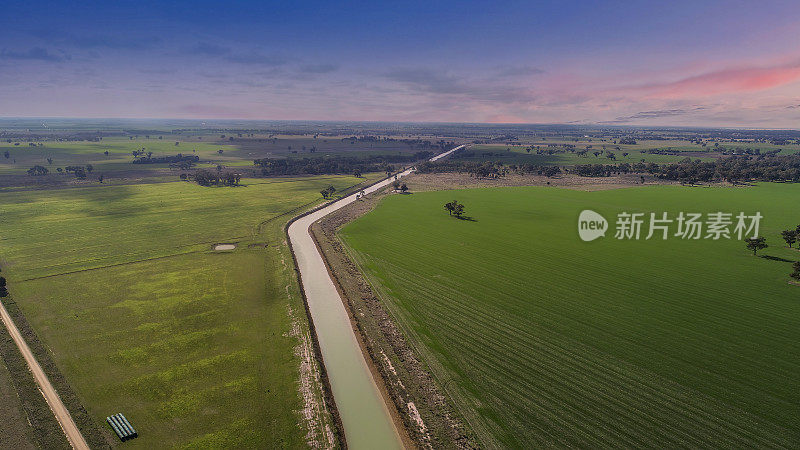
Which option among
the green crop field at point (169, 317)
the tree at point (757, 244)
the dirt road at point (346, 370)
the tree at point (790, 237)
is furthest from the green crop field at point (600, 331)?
the green crop field at point (169, 317)

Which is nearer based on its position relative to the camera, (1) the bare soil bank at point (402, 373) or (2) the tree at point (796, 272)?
(1) the bare soil bank at point (402, 373)

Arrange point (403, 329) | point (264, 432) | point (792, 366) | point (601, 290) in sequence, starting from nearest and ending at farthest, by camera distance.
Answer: point (264, 432)
point (792, 366)
point (403, 329)
point (601, 290)

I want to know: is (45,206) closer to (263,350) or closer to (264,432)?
(263,350)

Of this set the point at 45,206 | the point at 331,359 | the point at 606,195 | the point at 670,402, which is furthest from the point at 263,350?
the point at 606,195

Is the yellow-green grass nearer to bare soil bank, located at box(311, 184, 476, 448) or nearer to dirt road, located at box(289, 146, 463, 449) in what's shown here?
dirt road, located at box(289, 146, 463, 449)

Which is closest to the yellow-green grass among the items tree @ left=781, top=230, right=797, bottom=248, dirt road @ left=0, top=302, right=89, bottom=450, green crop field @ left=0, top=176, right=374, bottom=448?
green crop field @ left=0, top=176, right=374, bottom=448

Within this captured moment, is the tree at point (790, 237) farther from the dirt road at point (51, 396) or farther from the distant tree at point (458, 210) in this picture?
the dirt road at point (51, 396)
